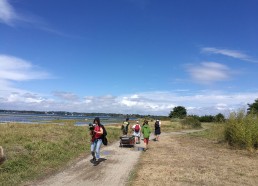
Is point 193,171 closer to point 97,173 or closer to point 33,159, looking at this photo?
point 97,173

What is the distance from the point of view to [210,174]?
14070 millimetres

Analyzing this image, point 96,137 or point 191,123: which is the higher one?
point 191,123

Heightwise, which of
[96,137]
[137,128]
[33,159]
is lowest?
[33,159]

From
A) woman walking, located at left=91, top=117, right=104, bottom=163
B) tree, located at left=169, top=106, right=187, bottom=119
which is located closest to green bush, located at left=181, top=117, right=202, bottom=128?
woman walking, located at left=91, top=117, right=104, bottom=163

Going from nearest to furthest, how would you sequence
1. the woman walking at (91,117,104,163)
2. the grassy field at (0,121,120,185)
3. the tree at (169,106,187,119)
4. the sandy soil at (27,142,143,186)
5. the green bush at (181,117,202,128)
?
the sandy soil at (27,142,143,186)
the grassy field at (0,121,120,185)
the woman walking at (91,117,104,163)
the green bush at (181,117,202,128)
the tree at (169,106,187,119)

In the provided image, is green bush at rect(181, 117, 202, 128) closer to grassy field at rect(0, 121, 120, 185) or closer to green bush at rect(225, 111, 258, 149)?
green bush at rect(225, 111, 258, 149)

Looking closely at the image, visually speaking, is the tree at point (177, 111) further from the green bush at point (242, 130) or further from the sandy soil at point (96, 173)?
the sandy soil at point (96, 173)

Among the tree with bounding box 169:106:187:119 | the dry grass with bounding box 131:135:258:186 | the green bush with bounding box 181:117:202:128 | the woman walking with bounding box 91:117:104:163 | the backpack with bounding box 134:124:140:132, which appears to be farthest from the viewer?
the tree with bounding box 169:106:187:119

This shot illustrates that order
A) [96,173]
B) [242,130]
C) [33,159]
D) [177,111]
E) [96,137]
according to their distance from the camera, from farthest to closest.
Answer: [177,111] → [242,130] → [96,137] → [33,159] → [96,173]

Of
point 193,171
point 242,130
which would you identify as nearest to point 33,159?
point 193,171

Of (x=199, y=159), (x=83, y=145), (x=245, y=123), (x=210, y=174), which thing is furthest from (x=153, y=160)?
(x=245, y=123)

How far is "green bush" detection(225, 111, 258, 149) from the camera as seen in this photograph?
24.3 meters

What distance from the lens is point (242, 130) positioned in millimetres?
24828

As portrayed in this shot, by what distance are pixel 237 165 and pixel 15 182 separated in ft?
32.3
